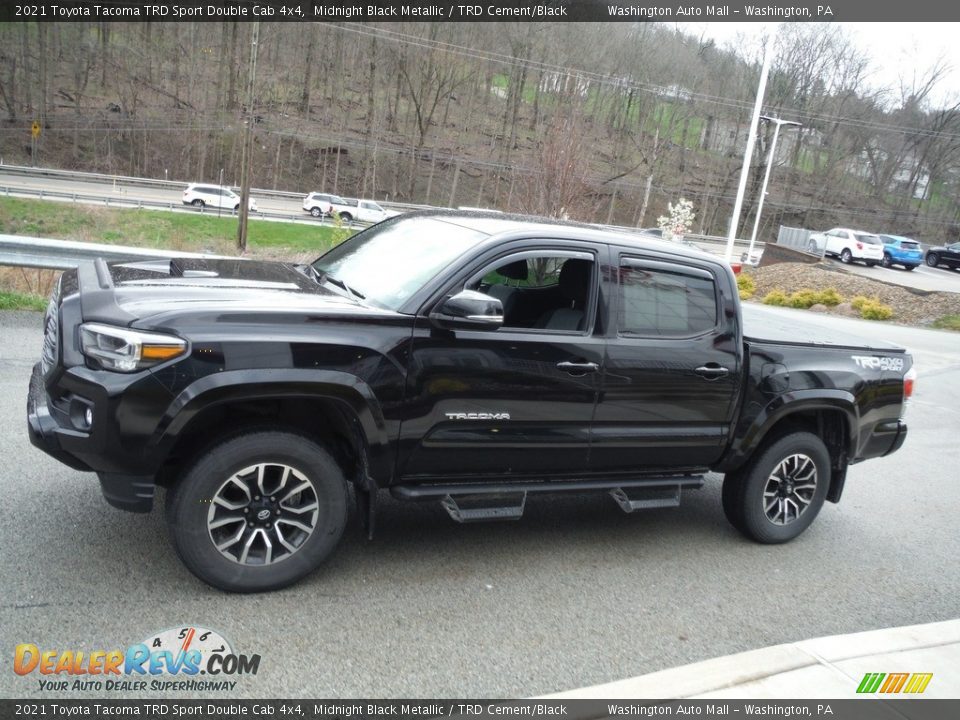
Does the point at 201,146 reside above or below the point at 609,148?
below

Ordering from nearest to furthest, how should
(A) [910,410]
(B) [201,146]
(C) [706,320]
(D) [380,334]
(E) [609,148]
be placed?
(D) [380,334], (C) [706,320], (A) [910,410], (B) [201,146], (E) [609,148]

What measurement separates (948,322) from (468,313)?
77.8ft

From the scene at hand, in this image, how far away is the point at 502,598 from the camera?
4.20 meters

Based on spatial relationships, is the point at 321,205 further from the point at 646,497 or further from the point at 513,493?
the point at 513,493

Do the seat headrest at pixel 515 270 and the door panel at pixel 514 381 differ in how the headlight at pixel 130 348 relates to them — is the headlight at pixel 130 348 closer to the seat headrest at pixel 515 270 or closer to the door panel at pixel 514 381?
the door panel at pixel 514 381

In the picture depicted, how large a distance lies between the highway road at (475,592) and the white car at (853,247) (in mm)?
35533

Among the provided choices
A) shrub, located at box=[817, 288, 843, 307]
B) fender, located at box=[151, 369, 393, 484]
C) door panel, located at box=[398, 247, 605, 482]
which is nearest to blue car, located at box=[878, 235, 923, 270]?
shrub, located at box=[817, 288, 843, 307]

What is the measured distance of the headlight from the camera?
3465mm

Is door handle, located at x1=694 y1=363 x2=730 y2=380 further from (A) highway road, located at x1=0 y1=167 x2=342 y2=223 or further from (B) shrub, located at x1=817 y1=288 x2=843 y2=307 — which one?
(A) highway road, located at x1=0 y1=167 x2=342 y2=223

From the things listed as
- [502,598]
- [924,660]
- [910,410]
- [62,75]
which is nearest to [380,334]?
[502,598]

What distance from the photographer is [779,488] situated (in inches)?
211

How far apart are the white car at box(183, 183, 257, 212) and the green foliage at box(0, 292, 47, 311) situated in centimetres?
3903

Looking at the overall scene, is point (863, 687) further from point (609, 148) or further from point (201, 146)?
point (609, 148)

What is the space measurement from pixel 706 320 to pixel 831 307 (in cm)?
2263
